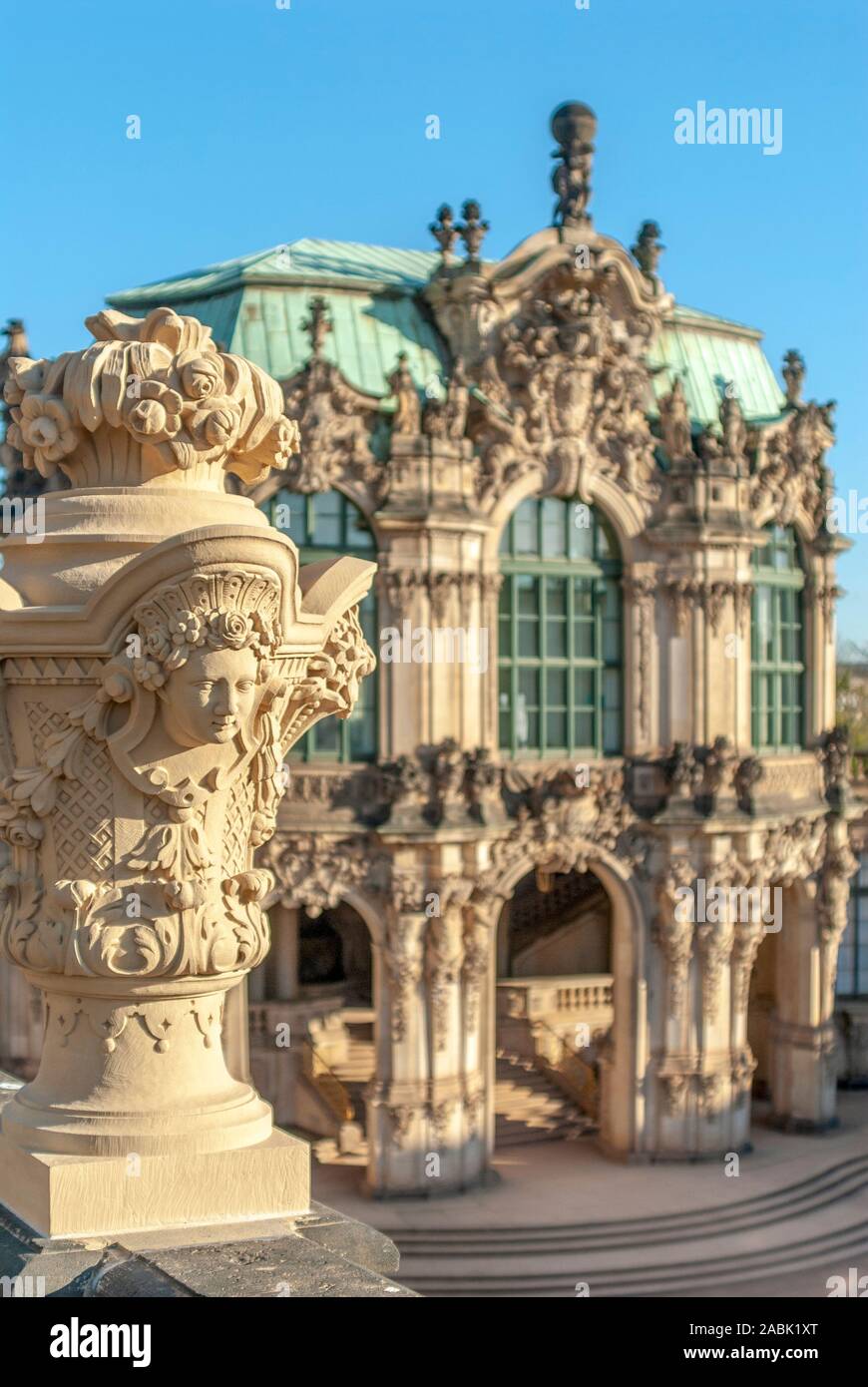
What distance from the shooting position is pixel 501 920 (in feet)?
132

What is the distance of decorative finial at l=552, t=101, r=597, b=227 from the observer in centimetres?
3303

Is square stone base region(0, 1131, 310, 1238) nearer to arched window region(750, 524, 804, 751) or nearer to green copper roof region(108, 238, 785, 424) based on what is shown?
green copper roof region(108, 238, 785, 424)

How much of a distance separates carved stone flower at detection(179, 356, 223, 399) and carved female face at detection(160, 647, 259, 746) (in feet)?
3.48

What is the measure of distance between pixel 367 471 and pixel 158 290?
6282mm

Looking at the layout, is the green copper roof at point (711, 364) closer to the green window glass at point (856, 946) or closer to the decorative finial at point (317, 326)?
the decorative finial at point (317, 326)

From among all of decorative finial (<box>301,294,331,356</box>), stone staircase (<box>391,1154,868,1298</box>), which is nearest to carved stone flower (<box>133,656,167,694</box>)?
stone staircase (<box>391,1154,868,1298</box>)

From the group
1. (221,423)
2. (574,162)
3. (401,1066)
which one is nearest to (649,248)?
(574,162)

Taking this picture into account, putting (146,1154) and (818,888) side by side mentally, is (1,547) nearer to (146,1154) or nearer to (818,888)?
(146,1154)

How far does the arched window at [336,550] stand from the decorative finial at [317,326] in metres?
2.38

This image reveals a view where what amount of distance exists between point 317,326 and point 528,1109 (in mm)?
15171

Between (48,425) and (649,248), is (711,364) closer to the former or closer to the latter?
(649,248)

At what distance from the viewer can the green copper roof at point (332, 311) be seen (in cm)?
3175

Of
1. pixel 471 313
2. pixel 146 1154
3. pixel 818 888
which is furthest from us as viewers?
pixel 818 888
